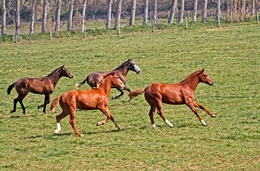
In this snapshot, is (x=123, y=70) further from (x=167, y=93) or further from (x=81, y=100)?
(x=81, y=100)

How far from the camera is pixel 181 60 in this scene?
3212 cm

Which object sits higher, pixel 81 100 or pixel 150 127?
pixel 81 100

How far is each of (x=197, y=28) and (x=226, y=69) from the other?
21487 millimetres

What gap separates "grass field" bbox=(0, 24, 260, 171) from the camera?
12.2 metres

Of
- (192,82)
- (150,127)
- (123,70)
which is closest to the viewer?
(150,127)

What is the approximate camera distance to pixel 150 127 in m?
15.6

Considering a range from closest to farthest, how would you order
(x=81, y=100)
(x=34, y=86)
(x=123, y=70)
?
(x=81, y=100) < (x=34, y=86) < (x=123, y=70)

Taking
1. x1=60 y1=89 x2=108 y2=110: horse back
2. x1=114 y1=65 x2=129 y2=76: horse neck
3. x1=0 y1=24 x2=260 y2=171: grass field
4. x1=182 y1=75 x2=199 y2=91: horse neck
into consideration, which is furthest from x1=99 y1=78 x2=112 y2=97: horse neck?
x1=114 y1=65 x2=129 y2=76: horse neck

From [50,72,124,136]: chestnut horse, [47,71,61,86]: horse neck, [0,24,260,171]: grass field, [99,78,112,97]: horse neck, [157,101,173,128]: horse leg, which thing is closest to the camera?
[0,24,260,171]: grass field

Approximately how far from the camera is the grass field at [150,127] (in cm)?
1223

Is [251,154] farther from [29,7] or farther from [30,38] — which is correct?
[29,7]

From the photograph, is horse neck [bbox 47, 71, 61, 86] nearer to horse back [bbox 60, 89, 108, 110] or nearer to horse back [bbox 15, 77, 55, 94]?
horse back [bbox 15, 77, 55, 94]

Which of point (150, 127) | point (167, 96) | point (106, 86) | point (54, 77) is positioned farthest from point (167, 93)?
point (54, 77)

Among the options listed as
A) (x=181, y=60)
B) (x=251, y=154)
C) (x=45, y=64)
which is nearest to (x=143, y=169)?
(x=251, y=154)
